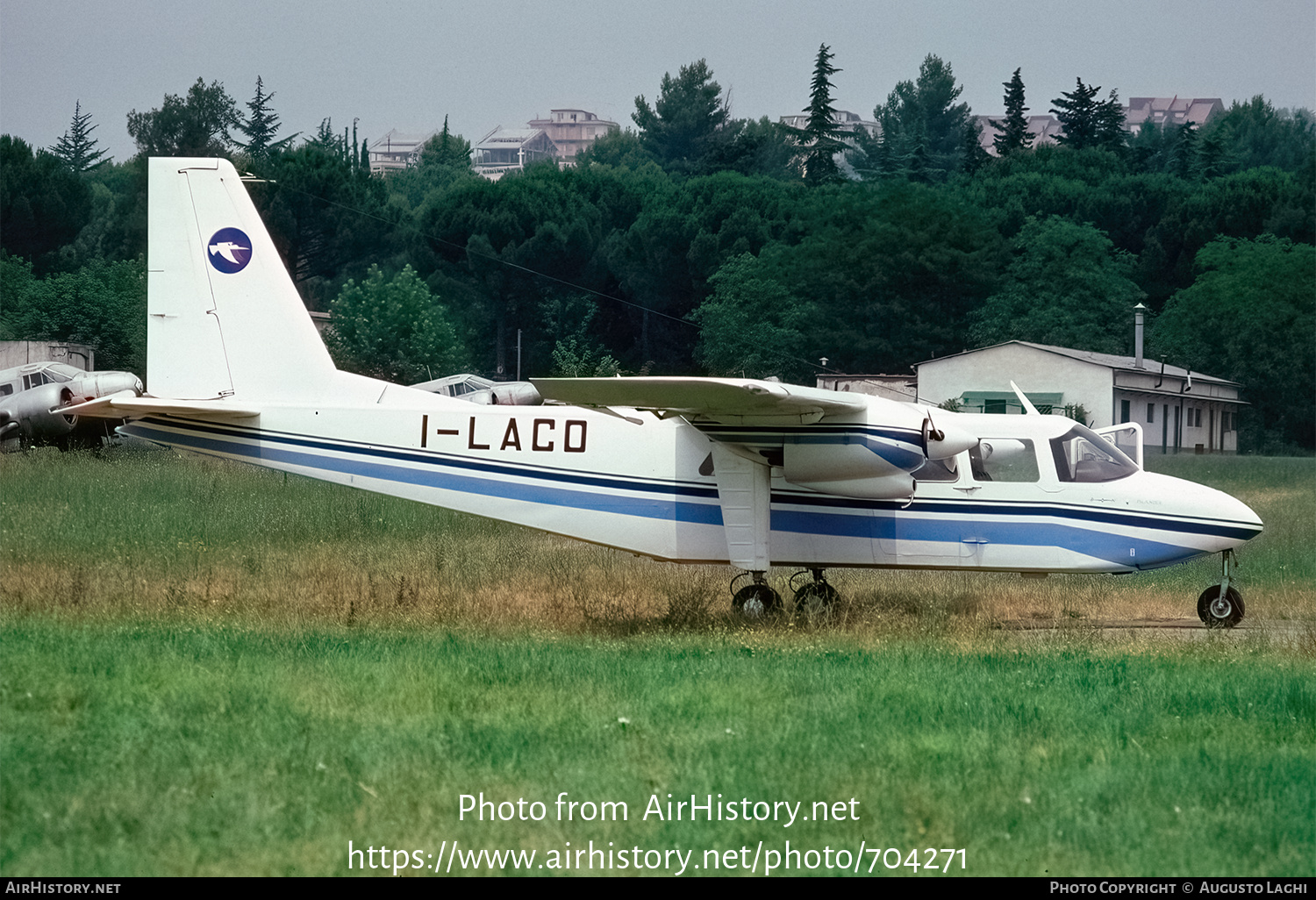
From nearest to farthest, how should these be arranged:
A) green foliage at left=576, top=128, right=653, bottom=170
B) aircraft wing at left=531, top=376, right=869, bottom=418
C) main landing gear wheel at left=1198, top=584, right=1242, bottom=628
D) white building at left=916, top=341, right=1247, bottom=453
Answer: aircraft wing at left=531, top=376, right=869, bottom=418
main landing gear wheel at left=1198, top=584, right=1242, bottom=628
white building at left=916, top=341, right=1247, bottom=453
green foliage at left=576, top=128, right=653, bottom=170

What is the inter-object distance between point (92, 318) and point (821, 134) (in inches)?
1725

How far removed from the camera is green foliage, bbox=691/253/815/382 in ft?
192

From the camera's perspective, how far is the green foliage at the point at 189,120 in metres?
71.3

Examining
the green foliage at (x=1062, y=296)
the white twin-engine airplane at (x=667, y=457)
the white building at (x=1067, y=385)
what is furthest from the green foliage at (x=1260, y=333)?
the white twin-engine airplane at (x=667, y=457)

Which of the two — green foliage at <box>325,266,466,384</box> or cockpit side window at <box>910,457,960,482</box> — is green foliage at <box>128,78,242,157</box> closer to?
green foliage at <box>325,266,466,384</box>

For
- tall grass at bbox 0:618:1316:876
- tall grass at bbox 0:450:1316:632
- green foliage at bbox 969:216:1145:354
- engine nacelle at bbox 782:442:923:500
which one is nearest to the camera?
tall grass at bbox 0:618:1316:876

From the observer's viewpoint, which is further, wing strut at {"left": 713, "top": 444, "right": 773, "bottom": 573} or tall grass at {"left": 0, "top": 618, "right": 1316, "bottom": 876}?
wing strut at {"left": 713, "top": 444, "right": 773, "bottom": 573}

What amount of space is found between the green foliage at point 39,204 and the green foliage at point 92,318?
12.3m

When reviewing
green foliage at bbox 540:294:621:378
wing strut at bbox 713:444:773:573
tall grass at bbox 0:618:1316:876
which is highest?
green foliage at bbox 540:294:621:378

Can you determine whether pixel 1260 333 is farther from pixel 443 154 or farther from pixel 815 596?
pixel 443 154

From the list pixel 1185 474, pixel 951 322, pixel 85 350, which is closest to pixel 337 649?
pixel 1185 474

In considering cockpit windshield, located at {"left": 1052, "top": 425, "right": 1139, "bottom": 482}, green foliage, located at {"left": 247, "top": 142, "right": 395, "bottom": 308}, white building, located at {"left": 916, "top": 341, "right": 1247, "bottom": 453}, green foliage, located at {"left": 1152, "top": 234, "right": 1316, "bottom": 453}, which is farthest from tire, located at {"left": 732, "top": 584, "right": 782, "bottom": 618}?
green foliage, located at {"left": 247, "top": 142, "right": 395, "bottom": 308}

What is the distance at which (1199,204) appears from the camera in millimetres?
68312

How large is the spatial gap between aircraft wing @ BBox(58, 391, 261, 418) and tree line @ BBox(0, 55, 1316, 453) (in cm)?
3877
